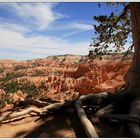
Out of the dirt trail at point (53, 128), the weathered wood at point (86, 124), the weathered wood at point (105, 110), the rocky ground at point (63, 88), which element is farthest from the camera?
the weathered wood at point (105, 110)

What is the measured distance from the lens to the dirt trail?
5699 mm

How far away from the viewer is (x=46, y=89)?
61.8m

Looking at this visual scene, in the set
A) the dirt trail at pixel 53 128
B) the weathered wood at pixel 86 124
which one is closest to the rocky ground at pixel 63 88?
the dirt trail at pixel 53 128

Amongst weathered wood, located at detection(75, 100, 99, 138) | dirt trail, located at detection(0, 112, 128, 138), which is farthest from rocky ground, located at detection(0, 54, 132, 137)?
weathered wood, located at detection(75, 100, 99, 138)

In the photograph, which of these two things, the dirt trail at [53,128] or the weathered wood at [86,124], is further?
the dirt trail at [53,128]

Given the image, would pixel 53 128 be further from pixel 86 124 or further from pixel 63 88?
pixel 63 88

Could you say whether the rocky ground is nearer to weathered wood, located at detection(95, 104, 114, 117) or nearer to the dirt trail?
the dirt trail

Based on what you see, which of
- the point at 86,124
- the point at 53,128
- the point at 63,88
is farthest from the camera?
the point at 63,88

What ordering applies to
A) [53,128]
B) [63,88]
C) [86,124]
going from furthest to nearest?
[63,88]
[53,128]
[86,124]

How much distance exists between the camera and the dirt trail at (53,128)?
570cm

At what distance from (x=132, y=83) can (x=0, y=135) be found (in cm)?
364

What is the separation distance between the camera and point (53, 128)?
19.9 ft

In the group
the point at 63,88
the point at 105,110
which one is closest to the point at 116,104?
the point at 105,110

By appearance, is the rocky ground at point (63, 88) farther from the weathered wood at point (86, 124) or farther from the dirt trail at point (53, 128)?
the weathered wood at point (86, 124)
